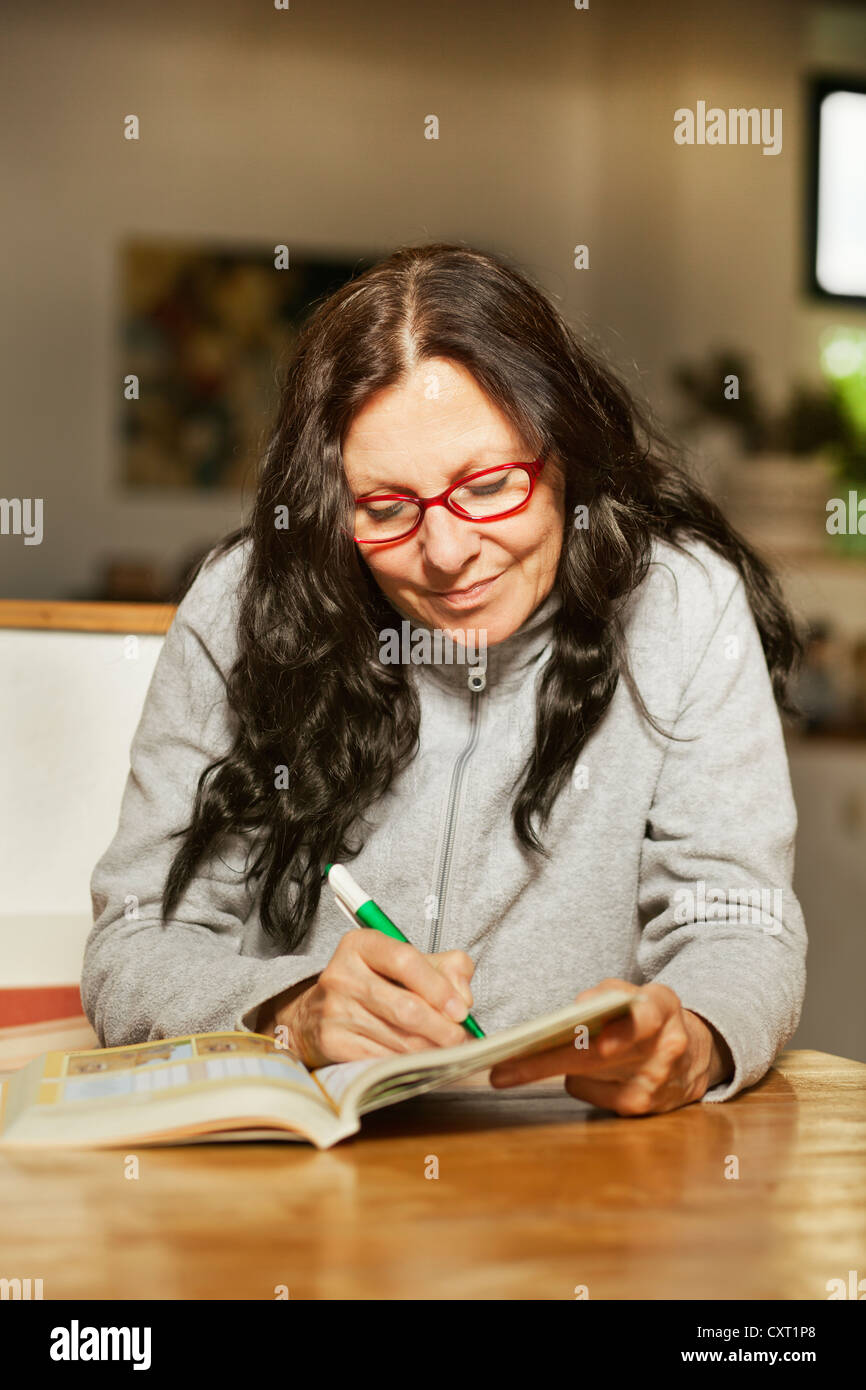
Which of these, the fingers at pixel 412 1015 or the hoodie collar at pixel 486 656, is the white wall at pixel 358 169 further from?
the fingers at pixel 412 1015

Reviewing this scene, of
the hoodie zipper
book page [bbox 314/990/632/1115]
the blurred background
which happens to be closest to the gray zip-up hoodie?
the hoodie zipper

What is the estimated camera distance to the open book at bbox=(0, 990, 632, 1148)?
0.71 meters

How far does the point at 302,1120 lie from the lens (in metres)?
0.73

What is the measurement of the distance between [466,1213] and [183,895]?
566 millimetres

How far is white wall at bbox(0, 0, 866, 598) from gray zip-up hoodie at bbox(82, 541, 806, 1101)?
2995mm

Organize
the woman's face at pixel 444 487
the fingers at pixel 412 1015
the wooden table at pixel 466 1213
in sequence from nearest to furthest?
A: 1. the wooden table at pixel 466 1213
2. the fingers at pixel 412 1015
3. the woman's face at pixel 444 487

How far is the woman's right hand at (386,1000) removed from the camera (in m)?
0.84

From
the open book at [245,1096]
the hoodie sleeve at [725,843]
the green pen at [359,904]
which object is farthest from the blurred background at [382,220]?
the open book at [245,1096]

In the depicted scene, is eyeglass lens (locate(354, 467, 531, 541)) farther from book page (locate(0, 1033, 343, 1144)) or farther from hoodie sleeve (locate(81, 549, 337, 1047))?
book page (locate(0, 1033, 343, 1144))

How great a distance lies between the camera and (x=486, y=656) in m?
1.26

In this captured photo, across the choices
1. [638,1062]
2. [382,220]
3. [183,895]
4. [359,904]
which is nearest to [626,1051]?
[638,1062]

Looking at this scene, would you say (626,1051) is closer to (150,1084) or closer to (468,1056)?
(468,1056)

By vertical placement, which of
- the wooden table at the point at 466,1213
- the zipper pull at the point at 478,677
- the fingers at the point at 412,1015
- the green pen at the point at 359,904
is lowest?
the wooden table at the point at 466,1213
